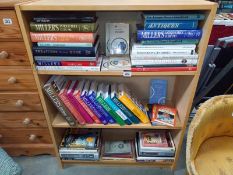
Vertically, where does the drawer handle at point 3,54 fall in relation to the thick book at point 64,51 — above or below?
below

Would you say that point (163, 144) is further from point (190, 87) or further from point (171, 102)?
point (190, 87)

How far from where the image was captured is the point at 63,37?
84cm

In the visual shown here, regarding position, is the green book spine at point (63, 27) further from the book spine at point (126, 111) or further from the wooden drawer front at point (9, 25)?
the book spine at point (126, 111)

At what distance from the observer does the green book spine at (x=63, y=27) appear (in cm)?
82

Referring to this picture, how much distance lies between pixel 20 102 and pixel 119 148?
2.45ft

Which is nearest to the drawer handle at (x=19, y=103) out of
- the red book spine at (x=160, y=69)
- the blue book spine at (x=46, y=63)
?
the blue book spine at (x=46, y=63)

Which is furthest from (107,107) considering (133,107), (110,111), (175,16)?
(175,16)

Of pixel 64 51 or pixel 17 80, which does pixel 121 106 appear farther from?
pixel 17 80

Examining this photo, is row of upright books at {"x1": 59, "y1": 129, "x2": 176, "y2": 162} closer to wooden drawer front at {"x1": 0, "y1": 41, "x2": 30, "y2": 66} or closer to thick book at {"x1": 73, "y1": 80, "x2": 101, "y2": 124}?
thick book at {"x1": 73, "y1": 80, "x2": 101, "y2": 124}

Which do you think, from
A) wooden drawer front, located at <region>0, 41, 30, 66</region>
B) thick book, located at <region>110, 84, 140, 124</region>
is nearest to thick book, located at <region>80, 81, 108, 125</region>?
thick book, located at <region>110, 84, 140, 124</region>

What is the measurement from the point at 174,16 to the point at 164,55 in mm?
172

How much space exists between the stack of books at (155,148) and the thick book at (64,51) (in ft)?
2.34

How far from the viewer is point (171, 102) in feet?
4.28

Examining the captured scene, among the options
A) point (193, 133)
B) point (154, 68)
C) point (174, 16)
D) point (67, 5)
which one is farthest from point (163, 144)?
point (67, 5)
